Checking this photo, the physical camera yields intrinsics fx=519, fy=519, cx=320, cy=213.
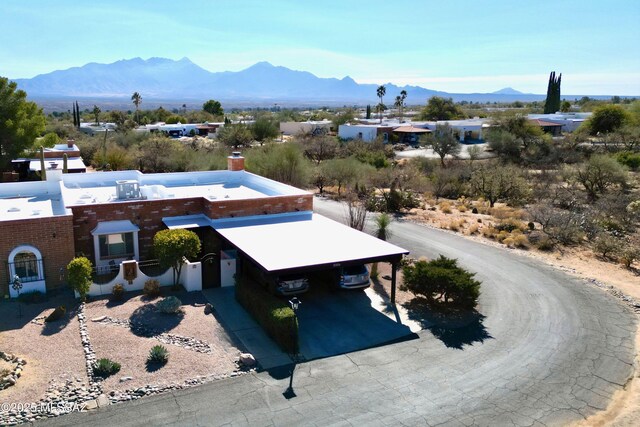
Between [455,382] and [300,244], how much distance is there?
24.1 feet

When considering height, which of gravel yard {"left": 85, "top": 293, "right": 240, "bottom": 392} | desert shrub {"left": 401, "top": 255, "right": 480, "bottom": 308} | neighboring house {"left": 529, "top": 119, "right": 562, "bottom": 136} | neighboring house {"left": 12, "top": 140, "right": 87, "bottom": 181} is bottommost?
gravel yard {"left": 85, "top": 293, "right": 240, "bottom": 392}

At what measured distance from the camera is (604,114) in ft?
225

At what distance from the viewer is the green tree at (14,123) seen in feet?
102

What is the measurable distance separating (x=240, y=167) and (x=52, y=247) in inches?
508

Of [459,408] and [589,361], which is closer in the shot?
[459,408]

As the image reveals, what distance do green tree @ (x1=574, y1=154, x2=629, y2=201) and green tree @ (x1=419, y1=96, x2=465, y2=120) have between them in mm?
65325

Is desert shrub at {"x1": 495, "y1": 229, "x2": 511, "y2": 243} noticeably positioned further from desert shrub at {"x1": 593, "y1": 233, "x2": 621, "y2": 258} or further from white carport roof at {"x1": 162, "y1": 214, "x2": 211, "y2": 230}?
white carport roof at {"x1": 162, "y1": 214, "x2": 211, "y2": 230}

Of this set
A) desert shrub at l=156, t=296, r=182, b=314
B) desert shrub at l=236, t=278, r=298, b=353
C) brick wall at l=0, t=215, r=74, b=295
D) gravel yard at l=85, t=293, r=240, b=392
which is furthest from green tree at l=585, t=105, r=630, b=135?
brick wall at l=0, t=215, r=74, b=295

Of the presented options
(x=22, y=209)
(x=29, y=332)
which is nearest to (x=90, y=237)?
(x=22, y=209)

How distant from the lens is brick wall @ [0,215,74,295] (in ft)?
57.6

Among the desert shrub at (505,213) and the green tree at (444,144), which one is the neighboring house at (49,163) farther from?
the green tree at (444,144)

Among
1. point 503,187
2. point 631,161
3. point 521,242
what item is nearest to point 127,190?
point 521,242

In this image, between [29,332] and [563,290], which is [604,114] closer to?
[563,290]

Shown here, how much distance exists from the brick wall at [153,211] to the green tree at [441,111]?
279ft
